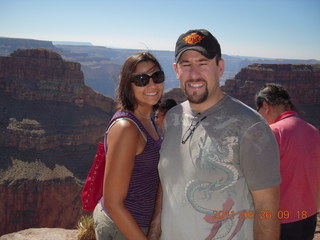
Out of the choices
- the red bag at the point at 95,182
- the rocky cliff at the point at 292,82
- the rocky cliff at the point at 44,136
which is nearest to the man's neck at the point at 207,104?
the red bag at the point at 95,182

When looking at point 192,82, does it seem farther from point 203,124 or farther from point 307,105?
point 307,105

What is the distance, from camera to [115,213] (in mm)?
2721

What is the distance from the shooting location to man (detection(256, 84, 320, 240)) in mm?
3723

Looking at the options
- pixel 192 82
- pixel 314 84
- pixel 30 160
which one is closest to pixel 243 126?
pixel 192 82

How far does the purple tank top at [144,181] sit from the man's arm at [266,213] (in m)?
1.08

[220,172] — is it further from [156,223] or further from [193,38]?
[193,38]

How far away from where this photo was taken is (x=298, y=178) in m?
3.71

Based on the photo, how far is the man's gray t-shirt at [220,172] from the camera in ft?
7.40

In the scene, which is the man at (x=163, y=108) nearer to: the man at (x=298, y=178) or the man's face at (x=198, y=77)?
the man at (x=298, y=178)

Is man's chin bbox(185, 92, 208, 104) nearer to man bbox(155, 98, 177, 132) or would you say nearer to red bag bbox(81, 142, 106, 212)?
red bag bbox(81, 142, 106, 212)

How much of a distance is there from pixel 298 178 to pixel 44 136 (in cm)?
3652

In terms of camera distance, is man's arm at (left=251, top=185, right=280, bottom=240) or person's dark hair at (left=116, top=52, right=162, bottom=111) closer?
man's arm at (left=251, top=185, right=280, bottom=240)

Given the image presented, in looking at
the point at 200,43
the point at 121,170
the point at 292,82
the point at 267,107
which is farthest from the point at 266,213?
the point at 292,82

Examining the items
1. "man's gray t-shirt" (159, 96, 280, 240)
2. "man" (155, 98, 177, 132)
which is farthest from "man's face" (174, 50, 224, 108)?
"man" (155, 98, 177, 132)
